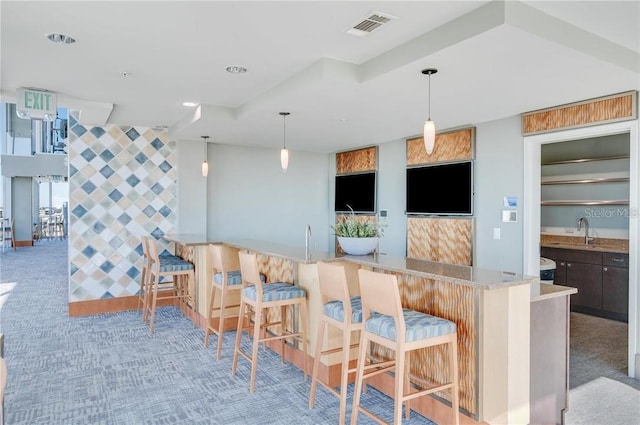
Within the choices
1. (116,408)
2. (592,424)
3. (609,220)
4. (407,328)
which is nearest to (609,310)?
(609,220)

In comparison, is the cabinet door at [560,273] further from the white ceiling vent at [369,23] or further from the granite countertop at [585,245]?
the white ceiling vent at [369,23]

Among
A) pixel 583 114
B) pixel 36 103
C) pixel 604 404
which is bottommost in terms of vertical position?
pixel 604 404

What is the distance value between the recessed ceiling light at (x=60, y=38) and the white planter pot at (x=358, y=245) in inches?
92.1

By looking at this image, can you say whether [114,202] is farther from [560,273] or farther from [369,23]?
[560,273]

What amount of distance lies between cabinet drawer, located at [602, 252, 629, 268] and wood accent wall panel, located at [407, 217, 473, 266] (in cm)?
178

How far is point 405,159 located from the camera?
232 inches

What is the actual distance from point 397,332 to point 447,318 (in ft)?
1.68

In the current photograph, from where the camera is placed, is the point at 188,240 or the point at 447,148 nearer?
the point at 188,240

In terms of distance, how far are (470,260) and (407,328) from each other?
Result: 2.85 m

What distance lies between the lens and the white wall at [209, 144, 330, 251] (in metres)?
6.46

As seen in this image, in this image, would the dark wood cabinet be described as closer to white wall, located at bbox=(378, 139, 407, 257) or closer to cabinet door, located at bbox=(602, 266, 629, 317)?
cabinet door, located at bbox=(602, 266, 629, 317)

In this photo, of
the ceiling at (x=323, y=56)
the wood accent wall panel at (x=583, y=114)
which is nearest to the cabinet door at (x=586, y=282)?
the wood accent wall panel at (x=583, y=114)

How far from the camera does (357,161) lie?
6762mm

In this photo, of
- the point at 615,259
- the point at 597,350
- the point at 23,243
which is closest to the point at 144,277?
the point at 597,350
